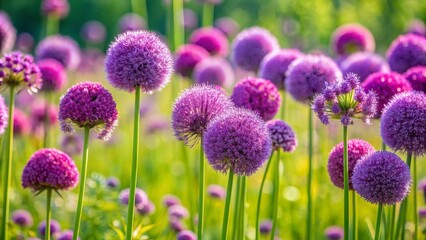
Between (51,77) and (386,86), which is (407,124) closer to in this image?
(386,86)

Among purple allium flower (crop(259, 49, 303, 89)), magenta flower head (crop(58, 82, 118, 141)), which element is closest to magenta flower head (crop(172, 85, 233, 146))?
magenta flower head (crop(58, 82, 118, 141))

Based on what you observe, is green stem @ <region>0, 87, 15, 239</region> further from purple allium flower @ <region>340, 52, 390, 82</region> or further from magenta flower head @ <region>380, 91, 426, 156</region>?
purple allium flower @ <region>340, 52, 390, 82</region>

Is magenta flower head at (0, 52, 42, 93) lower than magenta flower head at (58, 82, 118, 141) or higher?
higher

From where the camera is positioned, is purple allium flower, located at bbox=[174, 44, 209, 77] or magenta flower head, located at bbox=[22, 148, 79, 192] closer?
magenta flower head, located at bbox=[22, 148, 79, 192]

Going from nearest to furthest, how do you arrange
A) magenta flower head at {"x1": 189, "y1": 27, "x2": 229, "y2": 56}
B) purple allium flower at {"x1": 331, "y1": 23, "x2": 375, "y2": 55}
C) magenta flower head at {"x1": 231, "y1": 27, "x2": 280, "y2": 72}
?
magenta flower head at {"x1": 231, "y1": 27, "x2": 280, "y2": 72}, purple allium flower at {"x1": 331, "y1": 23, "x2": 375, "y2": 55}, magenta flower head at {"x1": 189, "y1": 27, "x2": 229, "y2": 56}

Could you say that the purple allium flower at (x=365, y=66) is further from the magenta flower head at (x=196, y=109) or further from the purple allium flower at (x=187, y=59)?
the magenta flower head at (x=196, y=109)

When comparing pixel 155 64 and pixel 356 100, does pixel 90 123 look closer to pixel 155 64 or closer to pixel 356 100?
pixel 155 64
